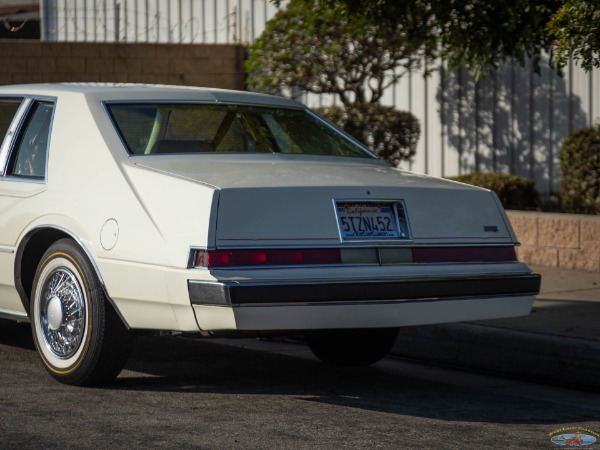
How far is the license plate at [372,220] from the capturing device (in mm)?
6125

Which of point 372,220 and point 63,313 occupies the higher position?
point 372,220

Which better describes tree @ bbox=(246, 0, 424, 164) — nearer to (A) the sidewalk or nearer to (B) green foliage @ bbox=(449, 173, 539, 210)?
(B) green foliage @ bbox=(449, 173, 539, 210)

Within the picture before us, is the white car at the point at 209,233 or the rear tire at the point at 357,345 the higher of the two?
the white car at the point at 209,233

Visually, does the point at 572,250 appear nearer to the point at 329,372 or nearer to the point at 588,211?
the point at 588,211

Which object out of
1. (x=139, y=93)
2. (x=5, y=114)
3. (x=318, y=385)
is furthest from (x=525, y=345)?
(x=5, y=114)

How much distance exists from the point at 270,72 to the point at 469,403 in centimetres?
861

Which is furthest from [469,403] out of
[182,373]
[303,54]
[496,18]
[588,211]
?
[303,54]

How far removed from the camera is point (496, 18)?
1013cm

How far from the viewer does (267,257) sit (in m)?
5.94

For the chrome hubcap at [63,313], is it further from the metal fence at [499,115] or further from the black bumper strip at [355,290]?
the metal fence at [499,115]

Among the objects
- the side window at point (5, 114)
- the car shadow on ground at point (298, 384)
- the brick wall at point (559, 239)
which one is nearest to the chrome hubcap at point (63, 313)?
A: the car shadow on ground at point (298, 384)

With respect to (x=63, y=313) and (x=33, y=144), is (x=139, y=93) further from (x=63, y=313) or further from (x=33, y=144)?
(x=63, y=313)

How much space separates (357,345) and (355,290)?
1.62 meters

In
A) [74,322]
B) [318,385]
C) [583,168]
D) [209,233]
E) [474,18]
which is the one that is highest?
[474,18]
